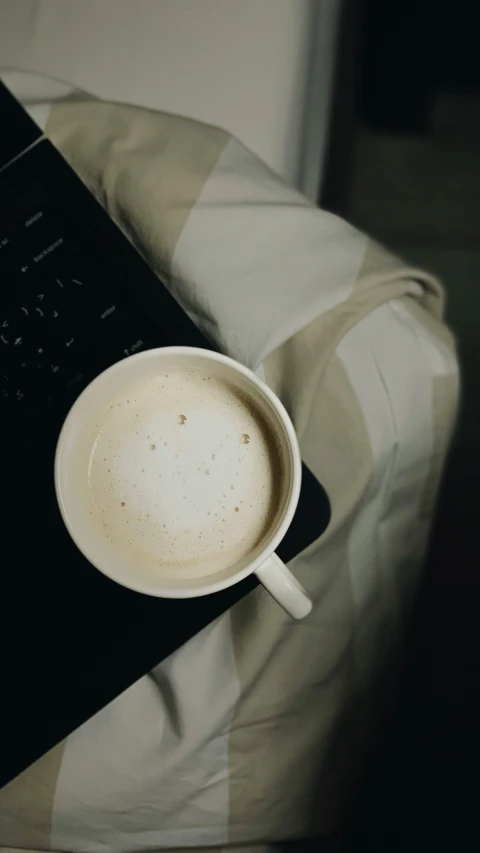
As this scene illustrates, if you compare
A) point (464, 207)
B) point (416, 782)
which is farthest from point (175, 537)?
point (464, 207)

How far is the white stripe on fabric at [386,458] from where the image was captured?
Result: 51 cm

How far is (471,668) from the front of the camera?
85 cm

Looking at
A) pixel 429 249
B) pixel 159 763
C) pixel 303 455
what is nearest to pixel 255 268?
pixel 303 455

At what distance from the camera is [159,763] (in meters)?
0.49

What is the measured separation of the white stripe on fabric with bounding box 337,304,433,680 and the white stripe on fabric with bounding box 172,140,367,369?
4 centimetres

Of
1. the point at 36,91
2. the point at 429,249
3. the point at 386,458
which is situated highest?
the point at 36,91

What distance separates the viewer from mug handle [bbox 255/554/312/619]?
401 millimetres

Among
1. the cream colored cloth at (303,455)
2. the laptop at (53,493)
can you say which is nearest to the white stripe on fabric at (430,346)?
the cream colored cloth at (303,455)

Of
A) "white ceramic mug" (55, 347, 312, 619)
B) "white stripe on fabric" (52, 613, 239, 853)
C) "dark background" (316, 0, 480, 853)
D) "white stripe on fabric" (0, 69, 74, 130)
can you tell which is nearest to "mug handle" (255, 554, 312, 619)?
"white ceramic mug" (55, 347, 312, 619)

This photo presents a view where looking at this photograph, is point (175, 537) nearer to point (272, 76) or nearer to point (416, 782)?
point (272, 76)

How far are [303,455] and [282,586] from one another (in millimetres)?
126

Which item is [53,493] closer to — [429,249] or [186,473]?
[186,473]

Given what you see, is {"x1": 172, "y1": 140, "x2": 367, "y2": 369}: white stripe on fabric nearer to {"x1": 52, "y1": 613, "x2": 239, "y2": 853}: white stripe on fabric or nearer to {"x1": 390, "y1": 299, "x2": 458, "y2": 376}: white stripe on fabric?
{"x1": 390, "y1": 299, "x2": 458, "y2": 376}: white stripe on fabric

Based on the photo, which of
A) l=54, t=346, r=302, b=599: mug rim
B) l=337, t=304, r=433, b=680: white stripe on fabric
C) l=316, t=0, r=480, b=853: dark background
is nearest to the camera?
l=54, t=346, r=302, b=599: mug rim
